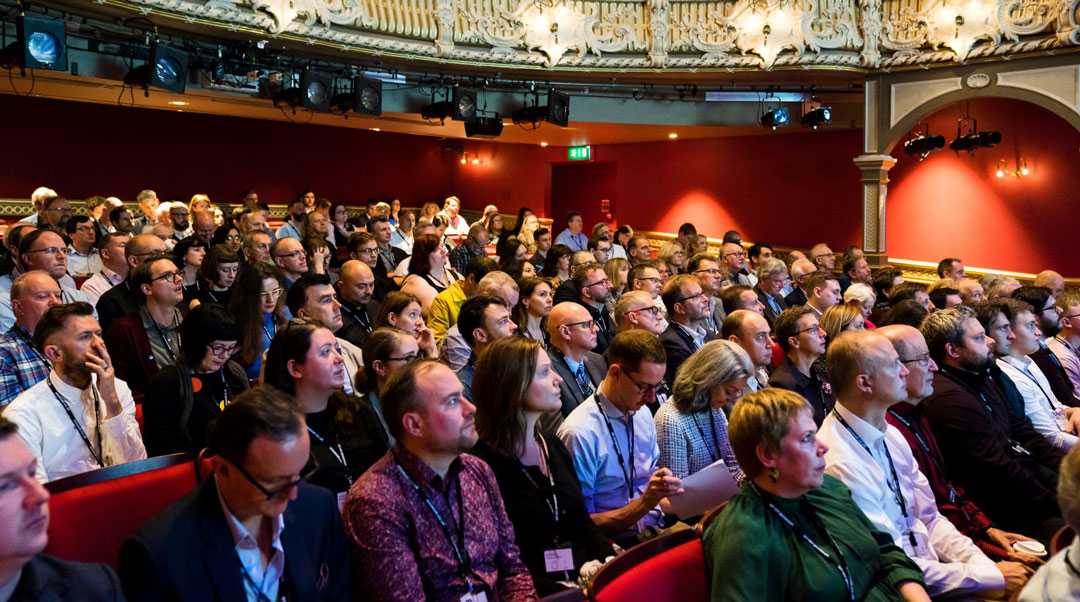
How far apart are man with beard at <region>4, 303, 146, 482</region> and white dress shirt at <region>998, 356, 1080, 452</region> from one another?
3775 mm

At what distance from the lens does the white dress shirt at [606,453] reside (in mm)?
3123

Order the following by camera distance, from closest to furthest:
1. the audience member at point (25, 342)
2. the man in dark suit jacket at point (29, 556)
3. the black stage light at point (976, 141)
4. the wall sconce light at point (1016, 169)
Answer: the man in dark suit jacket at point (29, 556) → the audience member at point (25, 342) → the black stage light at point (976, 141) → the wall sconce light at point (1016, 169)

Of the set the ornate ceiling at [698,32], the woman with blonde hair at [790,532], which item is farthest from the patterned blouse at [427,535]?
the ornate ceiling at [698,32]

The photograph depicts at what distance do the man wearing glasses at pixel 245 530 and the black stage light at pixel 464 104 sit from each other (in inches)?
327

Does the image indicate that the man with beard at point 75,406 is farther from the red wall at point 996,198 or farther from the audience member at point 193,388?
the red wall at point 996,198

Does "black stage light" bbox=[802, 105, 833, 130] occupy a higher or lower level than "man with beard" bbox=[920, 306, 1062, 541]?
higher

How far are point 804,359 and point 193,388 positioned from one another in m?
2.67

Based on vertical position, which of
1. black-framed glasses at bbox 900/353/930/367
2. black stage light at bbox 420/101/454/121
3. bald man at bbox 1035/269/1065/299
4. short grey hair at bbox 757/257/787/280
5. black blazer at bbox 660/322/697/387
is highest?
black stage light at bbox 420/101/454/121

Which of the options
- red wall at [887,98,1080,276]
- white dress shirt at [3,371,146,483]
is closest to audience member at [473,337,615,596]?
white dress shirt at [3,371,146,483]

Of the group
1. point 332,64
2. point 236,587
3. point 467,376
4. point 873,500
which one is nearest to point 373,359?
point 467,376

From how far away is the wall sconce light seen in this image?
Answer: 33.6 ft

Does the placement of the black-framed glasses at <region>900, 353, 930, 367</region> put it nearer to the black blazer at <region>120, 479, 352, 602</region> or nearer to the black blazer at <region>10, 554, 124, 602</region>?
the black blazer at <region>120, 479, 352, 602</region>

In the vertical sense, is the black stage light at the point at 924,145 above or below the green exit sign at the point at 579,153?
below

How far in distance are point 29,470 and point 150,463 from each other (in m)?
0.95
